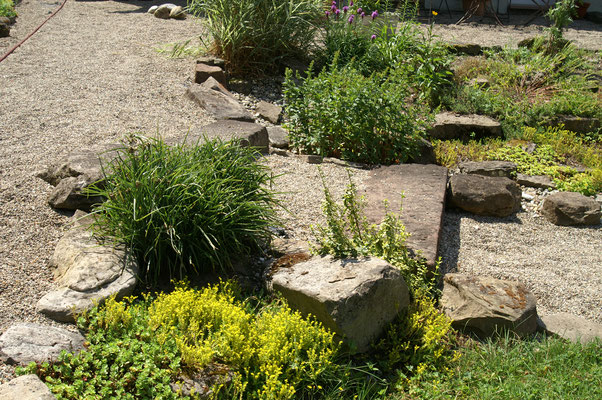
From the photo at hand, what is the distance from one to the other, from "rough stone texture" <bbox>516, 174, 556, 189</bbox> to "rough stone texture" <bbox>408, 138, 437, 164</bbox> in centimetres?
89

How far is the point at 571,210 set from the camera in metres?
5.14

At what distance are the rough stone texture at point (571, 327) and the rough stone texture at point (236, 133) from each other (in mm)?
2628

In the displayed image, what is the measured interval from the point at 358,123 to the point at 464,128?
189cm

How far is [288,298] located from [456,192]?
231 cm

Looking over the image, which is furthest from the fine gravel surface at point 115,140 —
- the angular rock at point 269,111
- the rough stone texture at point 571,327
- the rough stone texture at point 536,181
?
the angular rock at point 269,111

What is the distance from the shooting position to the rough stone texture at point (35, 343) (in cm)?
275

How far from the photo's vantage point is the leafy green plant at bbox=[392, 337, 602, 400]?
3.12 m

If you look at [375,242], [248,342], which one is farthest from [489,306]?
[248,342]

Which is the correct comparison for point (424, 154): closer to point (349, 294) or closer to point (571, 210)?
point (571, 210)

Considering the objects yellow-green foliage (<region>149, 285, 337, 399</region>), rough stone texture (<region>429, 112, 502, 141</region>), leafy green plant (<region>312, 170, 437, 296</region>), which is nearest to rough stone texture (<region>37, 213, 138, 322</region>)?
yellow-green foliage (<region>149, 285, 337, 399</region>)

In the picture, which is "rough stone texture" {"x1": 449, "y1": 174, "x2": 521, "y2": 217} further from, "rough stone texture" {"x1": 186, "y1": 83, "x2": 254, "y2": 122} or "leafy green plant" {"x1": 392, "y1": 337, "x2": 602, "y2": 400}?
"rough stone texture" {"x1": 186, "y1": 83, "x2": 254, "y2": 122}

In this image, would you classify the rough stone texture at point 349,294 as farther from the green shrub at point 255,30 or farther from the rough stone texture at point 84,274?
the green shrub at point 255,30

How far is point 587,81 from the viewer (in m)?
8.48

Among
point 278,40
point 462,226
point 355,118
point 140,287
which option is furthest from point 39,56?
point 462,226
